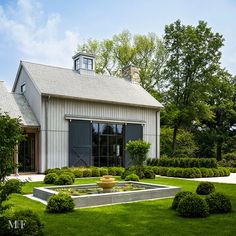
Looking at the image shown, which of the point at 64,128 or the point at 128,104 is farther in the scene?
the point at 128,104

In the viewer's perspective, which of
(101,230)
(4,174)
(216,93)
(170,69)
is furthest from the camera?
(216,93)

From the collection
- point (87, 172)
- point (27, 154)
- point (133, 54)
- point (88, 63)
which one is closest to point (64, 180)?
point (87, 172)

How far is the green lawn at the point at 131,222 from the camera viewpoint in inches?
290

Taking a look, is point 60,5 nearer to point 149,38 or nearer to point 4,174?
point 4,174

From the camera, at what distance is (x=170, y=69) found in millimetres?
33062

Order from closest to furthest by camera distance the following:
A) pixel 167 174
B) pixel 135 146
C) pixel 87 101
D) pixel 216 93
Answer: pixel 135 146, pixel 167 174, pixel 87 101, pixel 216 93

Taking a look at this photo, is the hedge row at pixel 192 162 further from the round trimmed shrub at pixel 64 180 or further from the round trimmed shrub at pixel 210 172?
the round trimmed shrub at pixel 64 180

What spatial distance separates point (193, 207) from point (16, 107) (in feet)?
56.1

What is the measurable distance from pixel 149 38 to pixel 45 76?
67.1 ft

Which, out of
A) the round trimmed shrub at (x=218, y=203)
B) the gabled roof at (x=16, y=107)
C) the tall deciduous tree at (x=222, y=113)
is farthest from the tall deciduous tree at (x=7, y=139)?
the tall deciduous tree at (x=222, y=113)

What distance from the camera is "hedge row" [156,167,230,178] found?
66.9 ft

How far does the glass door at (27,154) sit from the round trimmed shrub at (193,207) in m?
15.0

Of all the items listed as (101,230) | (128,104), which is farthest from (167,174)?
(101,230)

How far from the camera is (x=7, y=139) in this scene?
5.95 metres
